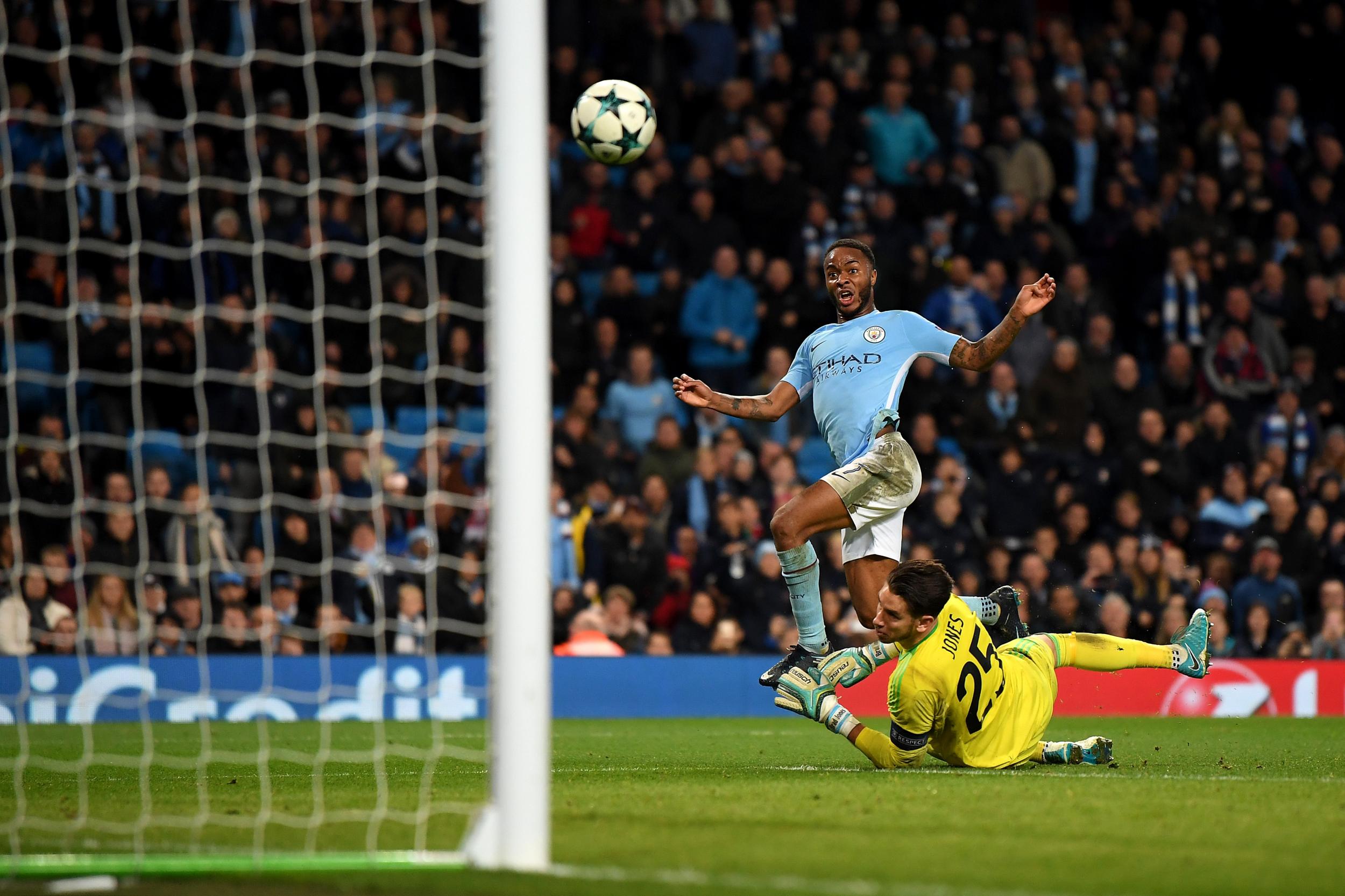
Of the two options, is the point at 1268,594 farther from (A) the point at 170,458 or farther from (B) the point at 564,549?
(A) the point at 170,458

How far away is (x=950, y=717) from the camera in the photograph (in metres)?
6.53

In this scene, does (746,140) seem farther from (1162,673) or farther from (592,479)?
(1162,673)

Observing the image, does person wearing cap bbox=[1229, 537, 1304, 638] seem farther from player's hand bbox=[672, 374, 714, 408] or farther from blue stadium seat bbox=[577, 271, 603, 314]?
player's hand bbox=[672, 374, 714, 408]

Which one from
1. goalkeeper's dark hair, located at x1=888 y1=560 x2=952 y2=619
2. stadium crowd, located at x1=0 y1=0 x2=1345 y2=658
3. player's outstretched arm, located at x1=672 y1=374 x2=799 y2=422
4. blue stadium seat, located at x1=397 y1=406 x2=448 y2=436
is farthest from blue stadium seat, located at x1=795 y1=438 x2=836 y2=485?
goalkeeper's dark hair, located at x1=888 y1=560 x2=952 y2=619

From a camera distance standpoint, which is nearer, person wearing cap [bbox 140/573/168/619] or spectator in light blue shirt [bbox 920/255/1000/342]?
person wearing cap [bbox 140/573/168/619]

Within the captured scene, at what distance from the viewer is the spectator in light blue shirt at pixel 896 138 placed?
15375 mm

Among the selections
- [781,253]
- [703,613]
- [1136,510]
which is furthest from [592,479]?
[1136,510]

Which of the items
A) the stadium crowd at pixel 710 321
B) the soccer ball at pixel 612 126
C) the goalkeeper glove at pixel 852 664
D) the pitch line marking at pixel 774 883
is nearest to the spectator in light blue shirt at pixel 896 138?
the stadium crowd at pixel 710 321

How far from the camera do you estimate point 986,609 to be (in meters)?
7.58

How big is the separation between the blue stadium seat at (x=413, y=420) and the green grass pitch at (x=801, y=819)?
4697 millimetres

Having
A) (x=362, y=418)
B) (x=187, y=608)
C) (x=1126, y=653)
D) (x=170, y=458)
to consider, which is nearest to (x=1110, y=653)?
(x=1126, y=653)

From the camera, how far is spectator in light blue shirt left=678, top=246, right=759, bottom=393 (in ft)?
46.2

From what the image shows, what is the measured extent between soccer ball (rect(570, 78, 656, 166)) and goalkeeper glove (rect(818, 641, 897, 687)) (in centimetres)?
258

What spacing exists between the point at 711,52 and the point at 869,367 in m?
8.95
